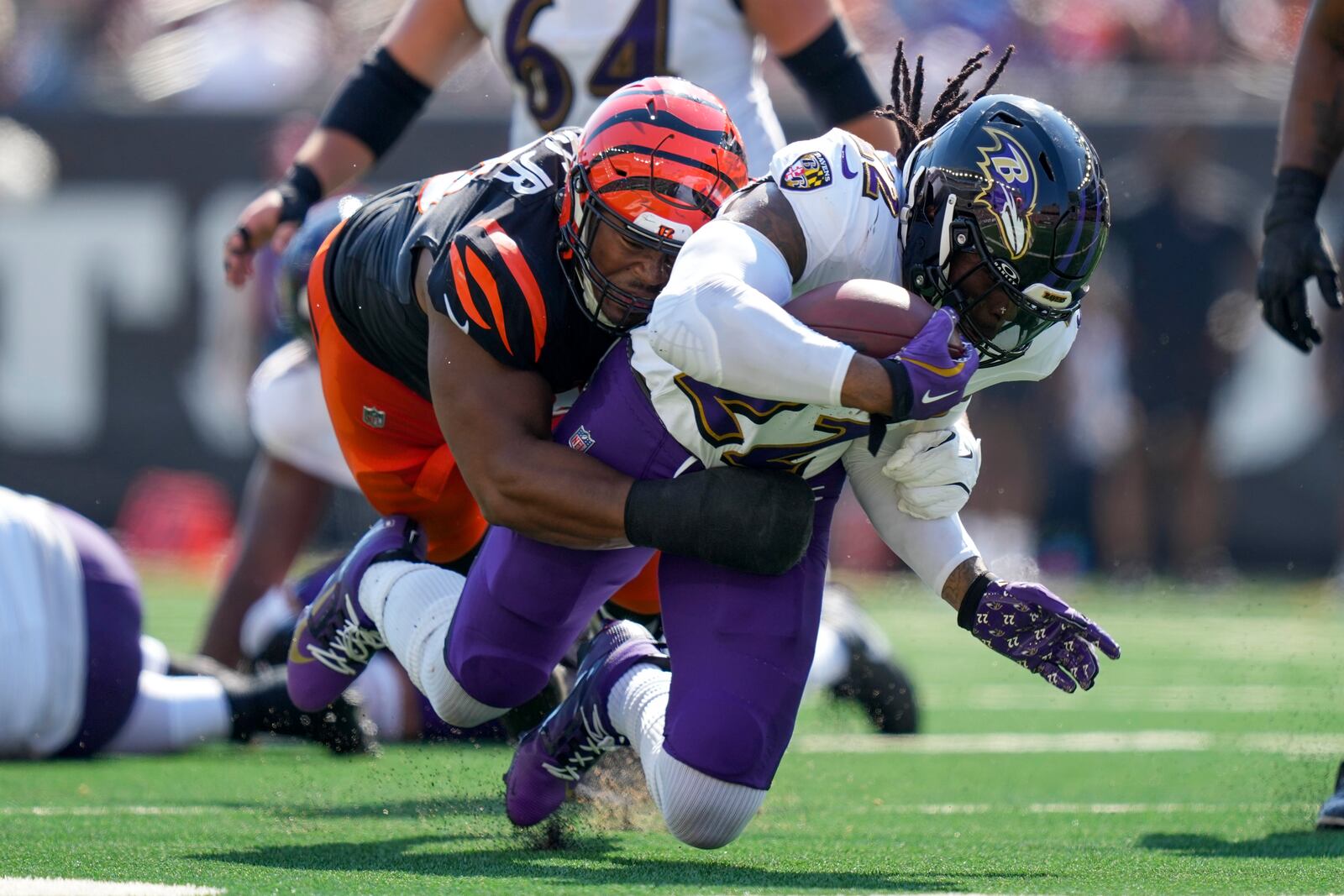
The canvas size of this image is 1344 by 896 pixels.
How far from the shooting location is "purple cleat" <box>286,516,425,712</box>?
3.77 metres

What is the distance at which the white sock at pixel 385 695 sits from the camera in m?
4.55

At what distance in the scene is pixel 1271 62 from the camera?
10500 millimetres

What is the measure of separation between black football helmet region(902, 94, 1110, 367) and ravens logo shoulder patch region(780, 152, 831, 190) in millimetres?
178

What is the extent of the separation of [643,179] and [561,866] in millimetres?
1156

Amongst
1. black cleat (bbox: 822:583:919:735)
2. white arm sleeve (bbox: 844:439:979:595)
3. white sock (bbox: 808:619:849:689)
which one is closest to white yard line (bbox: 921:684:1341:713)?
black cleat (bbox: 822:583:919:735)

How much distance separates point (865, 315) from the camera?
290cm

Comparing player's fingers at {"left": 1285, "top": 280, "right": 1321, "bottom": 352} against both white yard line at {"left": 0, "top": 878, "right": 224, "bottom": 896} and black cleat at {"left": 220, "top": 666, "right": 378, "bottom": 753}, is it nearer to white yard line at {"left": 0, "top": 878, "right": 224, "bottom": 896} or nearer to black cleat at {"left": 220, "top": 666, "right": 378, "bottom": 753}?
black cleat at {"left": 220, "top": 666, "right": 378, "bottom": 753}

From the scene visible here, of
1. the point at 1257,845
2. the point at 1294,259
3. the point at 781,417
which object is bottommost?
the point at 1257,845

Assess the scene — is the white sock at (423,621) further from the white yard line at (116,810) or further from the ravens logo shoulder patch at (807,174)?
the ravens logo shoulder patch at (807,174)

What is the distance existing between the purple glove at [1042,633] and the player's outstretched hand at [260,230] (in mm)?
2007

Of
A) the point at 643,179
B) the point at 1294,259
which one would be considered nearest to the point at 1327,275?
the point at 1294,259

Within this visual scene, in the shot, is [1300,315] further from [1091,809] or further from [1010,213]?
[1010,213]

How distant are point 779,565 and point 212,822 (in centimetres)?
130

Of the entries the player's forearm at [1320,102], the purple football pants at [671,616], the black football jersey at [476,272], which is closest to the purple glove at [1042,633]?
the purple football pants at [671,616]
